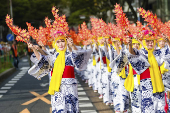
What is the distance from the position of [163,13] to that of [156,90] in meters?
22.8

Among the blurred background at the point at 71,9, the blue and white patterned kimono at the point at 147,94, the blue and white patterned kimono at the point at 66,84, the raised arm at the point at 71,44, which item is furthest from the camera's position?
the blurred background at the point at 71,9

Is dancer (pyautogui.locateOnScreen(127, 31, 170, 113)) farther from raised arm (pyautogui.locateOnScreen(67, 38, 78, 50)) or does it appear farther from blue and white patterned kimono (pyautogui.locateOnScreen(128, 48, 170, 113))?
raised arm (pyautogui.locateOnScreen(67, 38, 78, 50))

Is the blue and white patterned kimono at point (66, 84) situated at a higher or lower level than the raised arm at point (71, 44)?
lower

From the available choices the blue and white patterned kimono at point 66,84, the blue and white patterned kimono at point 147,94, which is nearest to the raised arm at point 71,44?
the blue and white patterned kimono at point 66,84

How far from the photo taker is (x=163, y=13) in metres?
28.3

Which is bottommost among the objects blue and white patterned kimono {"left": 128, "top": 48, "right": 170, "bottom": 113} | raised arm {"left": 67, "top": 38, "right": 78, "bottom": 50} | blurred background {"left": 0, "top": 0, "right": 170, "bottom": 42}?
blue and white patterned kimono {"left": 128, "top": 48, "right": 170, "bottom": 113}

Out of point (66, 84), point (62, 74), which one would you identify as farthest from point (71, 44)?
point (66, 84)

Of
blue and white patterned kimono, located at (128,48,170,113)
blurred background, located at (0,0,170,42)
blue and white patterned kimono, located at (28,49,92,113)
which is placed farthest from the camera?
blurred background, located at (0,0,170,42)

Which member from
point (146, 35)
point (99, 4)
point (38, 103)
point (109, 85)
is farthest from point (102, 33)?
point (99, 4)

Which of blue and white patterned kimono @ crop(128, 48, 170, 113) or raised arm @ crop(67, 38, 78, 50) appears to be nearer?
raised arm @ crop(67, 38, 78, 50)

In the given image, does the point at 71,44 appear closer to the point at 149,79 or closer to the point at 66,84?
the point at 66,84

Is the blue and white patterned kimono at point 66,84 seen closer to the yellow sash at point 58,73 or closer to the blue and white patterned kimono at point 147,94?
the yellow sash at point 58,73

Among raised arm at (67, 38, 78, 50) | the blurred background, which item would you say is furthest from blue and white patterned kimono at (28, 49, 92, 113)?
the blurred background

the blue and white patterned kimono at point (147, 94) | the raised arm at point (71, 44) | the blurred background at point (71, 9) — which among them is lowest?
the blue and white patterned kimono at point (147, 94)
